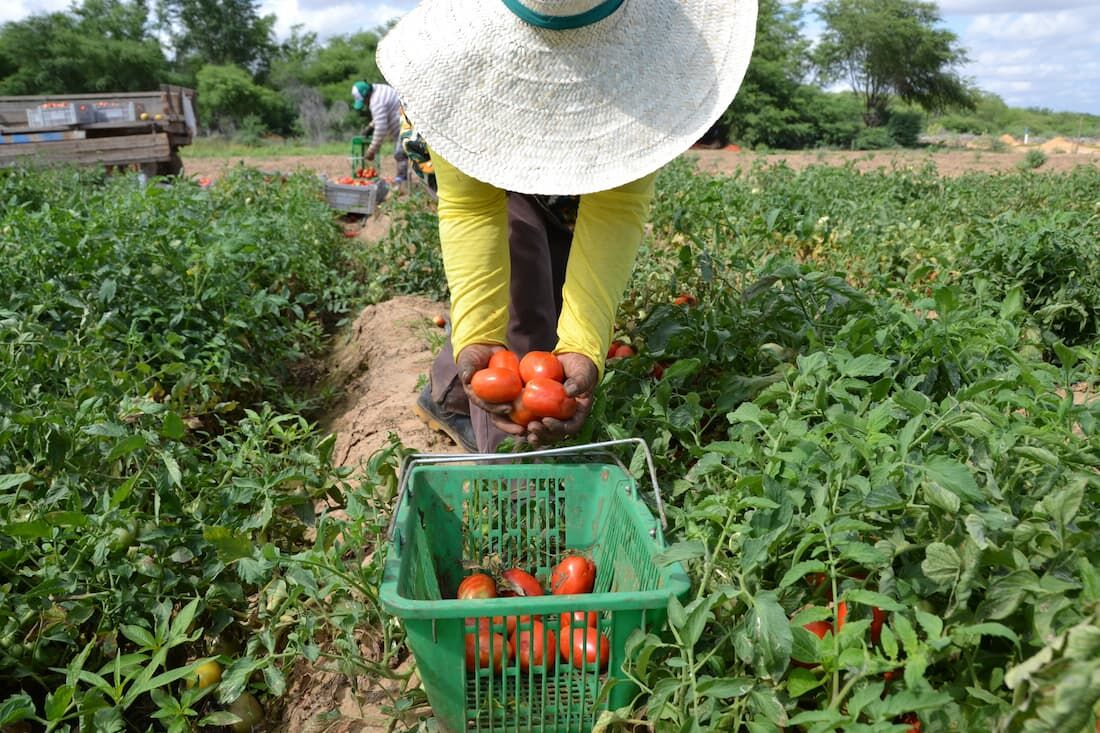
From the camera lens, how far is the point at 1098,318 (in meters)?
3.45

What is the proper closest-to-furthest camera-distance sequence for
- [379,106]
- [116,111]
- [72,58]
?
[379,106]
[116,111]
[72,58]

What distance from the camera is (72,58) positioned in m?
34.5

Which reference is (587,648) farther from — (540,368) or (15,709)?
(15,709)

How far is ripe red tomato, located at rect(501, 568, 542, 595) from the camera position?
188cm

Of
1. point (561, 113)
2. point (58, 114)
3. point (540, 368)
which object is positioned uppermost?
point (58, 114)

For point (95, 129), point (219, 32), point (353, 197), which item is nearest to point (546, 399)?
point (353, 197)

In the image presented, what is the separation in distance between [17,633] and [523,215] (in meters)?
1.67

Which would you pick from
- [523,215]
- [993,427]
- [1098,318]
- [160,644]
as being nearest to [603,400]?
[523,215]

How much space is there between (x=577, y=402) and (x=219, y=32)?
163ft

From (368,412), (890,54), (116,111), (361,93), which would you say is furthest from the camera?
(890,54)

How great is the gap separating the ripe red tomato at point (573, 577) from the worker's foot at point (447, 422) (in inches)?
31.3

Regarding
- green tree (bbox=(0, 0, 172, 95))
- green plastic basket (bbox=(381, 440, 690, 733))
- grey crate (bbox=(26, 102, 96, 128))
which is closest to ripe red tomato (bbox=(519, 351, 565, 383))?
green plastic basket (bbox=(381, 440, 690, 733))

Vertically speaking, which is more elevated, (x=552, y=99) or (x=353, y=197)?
(x=552, y=99)

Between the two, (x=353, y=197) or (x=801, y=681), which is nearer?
(x=801, y=681)
